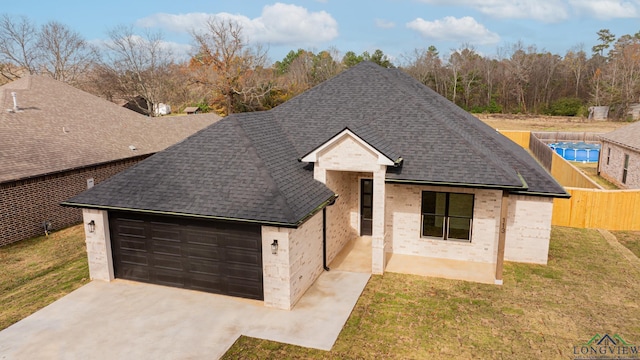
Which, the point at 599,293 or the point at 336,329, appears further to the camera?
the point at 599,293

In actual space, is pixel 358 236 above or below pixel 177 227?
below

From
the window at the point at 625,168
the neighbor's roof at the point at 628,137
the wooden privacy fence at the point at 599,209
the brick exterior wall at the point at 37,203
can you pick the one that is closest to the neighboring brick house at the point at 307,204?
the wooden privacy fence at the point at 599,209

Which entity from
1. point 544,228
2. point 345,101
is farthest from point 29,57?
point 544,228

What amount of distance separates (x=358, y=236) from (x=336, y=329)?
6.72 metres

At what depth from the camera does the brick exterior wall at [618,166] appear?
937 inches

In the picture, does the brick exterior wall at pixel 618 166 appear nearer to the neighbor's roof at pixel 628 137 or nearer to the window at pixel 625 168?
the window at pixel 625 168

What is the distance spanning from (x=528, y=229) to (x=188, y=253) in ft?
38.4

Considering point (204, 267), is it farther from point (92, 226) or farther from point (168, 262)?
point (92, 226)

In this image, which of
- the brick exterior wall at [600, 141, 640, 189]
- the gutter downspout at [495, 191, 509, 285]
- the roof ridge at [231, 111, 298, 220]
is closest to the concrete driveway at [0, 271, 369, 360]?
the roof ridge at [231, 111, 298, 220]

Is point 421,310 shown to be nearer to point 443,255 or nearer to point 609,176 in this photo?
point 443,255

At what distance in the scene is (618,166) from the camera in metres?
26.6

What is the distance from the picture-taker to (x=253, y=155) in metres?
13.3

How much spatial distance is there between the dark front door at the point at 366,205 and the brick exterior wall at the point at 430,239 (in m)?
1.32

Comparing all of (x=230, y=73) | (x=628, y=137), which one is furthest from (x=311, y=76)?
(x=628, y=137)
